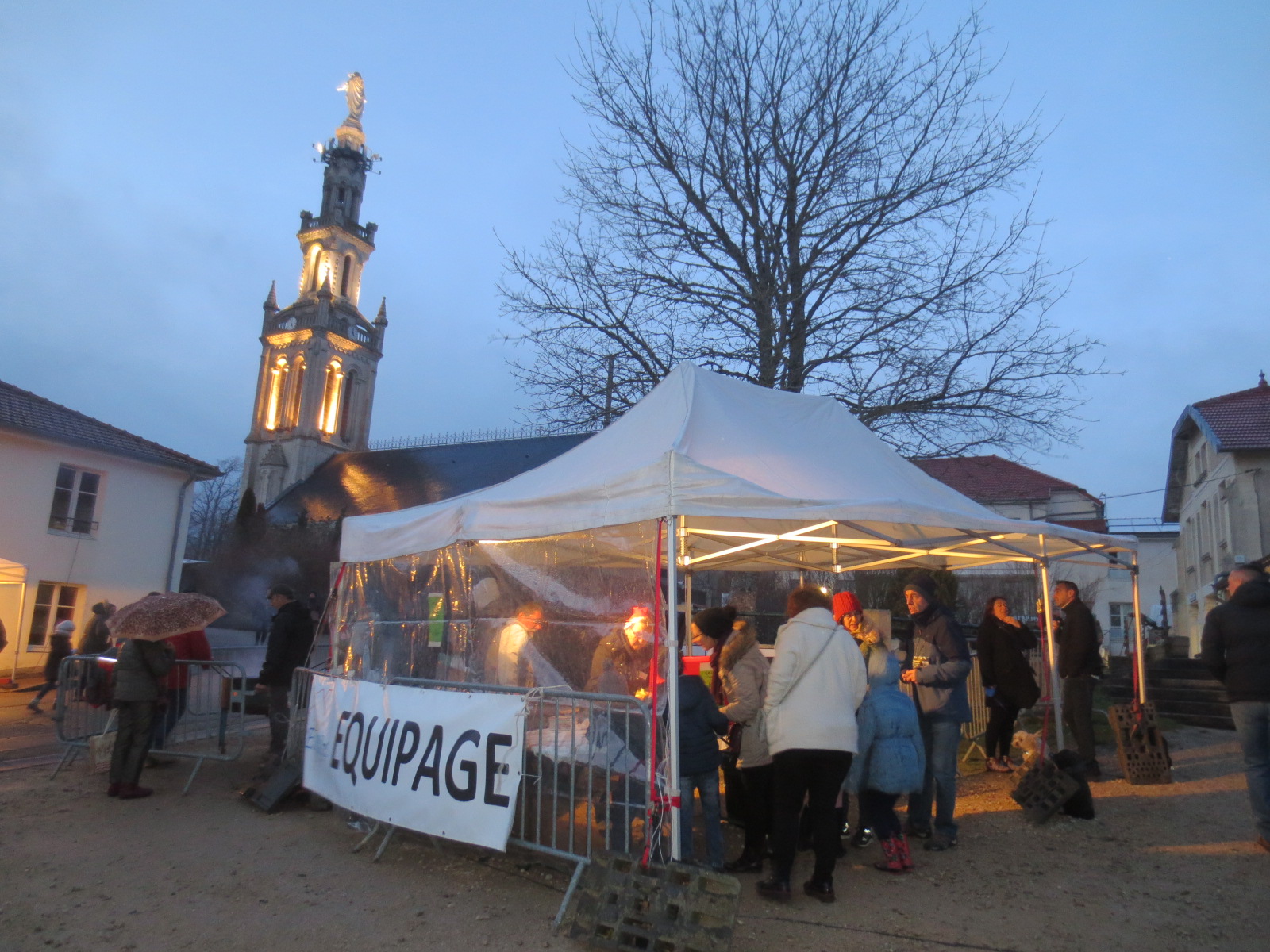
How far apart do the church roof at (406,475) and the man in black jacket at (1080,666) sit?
153ft

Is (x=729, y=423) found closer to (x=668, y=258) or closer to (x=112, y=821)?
(x=112, y=821)

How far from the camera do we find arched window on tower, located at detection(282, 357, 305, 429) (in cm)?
6638

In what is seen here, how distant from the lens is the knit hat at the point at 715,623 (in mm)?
5355

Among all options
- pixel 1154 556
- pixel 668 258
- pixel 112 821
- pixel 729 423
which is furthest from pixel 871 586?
pixel 1154 556

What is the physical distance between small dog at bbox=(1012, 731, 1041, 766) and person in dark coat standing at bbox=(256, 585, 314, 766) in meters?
6.34

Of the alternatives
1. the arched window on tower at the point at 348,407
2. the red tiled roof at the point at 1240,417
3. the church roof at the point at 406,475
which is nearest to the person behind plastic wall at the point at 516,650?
the red tiled roof at the point at 1240,417

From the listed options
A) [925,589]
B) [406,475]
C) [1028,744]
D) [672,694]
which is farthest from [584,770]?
[406,475]

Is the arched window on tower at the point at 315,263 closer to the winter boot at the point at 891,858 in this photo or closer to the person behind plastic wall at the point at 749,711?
the person behind plastic wall at the point at 749,711

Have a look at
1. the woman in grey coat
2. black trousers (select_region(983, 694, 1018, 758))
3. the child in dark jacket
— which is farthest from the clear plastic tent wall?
black trousers (select_region(983, 694, 1018, 758))

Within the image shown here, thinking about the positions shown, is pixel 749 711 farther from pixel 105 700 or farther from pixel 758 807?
pixel 105 700

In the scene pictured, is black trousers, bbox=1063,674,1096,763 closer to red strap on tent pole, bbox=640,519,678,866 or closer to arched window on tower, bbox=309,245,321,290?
red strap on tent pole, bbox=640,519,678,866

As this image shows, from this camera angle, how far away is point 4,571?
50.4ft

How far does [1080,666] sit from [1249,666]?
2384mm

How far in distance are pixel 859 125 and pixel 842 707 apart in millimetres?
11083
